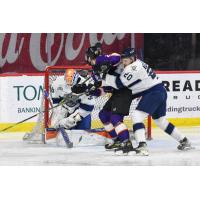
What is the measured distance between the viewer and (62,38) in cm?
1095

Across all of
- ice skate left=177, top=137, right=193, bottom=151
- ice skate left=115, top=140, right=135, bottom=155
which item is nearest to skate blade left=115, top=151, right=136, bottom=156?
ice skate left=115, top=140, right=135, bottom=155

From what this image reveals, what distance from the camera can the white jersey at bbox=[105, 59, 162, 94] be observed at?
256 inches

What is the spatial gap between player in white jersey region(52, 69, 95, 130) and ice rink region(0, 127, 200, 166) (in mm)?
277

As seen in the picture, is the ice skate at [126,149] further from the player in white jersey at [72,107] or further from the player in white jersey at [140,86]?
the player in white jersey at [72,107]

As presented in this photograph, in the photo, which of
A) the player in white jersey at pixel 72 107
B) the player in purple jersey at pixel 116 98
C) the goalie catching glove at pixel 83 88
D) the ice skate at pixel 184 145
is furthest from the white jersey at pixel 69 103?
the ice skate at pixel 184 145

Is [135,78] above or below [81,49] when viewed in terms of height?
below

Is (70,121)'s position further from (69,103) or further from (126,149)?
(126,149)

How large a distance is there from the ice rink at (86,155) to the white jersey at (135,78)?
0.59 metres

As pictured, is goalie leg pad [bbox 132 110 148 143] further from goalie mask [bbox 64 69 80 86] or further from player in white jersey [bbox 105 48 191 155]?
goalie mask [bbox 64 69 80 86]

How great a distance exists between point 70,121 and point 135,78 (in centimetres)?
106

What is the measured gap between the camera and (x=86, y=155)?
6.77 metres

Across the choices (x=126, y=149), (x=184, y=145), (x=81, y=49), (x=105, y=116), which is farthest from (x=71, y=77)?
(x=81, y=49)

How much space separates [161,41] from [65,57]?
→ 1.34 metres

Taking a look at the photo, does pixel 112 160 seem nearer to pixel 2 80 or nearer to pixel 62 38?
pixel 2 80
